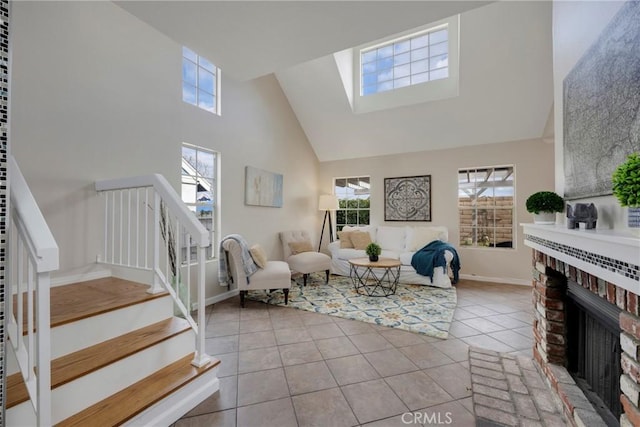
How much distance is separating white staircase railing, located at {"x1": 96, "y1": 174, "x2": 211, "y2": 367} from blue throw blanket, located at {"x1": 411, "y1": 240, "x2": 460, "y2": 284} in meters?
3.29

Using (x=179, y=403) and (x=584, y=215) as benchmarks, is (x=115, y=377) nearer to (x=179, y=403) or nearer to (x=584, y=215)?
(x=179, y=403)

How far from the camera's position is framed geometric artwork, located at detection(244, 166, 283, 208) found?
4254mm

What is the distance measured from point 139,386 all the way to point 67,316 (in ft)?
1.82

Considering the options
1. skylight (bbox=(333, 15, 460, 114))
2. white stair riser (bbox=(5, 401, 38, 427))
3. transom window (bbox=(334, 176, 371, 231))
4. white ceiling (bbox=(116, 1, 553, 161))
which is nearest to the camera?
white stair riser (bbox=(5, 401, 38, 427))

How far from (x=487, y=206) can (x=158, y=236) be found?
16.9 feet

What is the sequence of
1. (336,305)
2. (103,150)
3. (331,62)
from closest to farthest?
(103,150), (336,305), (331,62)

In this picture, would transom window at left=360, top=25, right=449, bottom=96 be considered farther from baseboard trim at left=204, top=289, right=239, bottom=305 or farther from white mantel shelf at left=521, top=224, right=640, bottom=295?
baseboard trim at left=204, top=289, right=239, bottom=305

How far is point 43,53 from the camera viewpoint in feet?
7.07

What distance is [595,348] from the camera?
1.63m

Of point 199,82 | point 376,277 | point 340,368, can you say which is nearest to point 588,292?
point 340,368

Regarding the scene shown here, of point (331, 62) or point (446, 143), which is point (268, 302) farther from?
point (446, 143)

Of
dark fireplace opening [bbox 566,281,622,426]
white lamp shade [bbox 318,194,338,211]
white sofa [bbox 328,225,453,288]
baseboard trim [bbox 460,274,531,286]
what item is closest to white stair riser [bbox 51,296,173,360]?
dark fireplace opening [bbox 566,281,622,426]

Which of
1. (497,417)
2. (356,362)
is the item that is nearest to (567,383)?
(497,417)

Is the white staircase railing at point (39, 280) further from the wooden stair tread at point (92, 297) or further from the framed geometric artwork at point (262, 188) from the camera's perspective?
the framed geometric artwork at point (262, 188)
